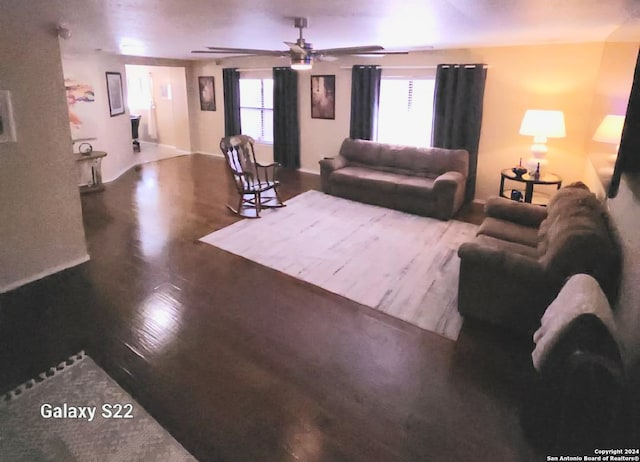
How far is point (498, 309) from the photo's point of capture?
2811 millimetres

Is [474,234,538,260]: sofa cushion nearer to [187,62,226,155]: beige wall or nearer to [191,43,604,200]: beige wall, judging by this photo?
[191,43,604,200]: beige wall

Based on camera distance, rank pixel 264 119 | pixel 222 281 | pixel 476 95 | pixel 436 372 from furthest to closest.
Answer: pixel 264 119
pixel 476 95
pixel 222 281
pixel 436 372

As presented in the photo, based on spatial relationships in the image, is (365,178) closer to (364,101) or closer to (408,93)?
(364,101)

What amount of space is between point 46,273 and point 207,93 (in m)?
6.34

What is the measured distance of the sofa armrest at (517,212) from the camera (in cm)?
366

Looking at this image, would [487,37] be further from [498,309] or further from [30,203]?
[30,203]

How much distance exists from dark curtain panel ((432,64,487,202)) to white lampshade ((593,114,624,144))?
87.0 inches

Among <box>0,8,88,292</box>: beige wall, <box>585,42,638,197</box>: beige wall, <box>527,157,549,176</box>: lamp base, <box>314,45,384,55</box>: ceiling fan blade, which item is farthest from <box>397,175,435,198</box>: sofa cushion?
<box>0,8,88,292</box>: beige wall

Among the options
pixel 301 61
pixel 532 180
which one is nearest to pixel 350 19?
pixel 301 61

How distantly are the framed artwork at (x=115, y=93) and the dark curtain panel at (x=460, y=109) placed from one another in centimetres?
554

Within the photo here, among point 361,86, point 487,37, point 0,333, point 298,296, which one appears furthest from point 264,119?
point 0,333

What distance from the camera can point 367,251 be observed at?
4.16 metres

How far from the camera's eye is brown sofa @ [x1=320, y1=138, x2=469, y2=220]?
5102mm

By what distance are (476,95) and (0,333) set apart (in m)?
5.71
